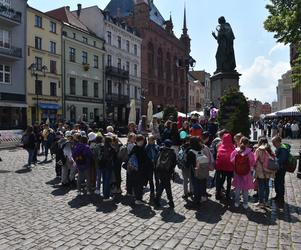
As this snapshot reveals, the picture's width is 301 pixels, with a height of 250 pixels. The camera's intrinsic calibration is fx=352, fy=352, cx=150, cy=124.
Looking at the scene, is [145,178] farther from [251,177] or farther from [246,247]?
[246,247]

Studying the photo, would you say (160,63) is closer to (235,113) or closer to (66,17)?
(66,17)

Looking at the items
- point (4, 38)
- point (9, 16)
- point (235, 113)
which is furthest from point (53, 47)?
point (235, 113)

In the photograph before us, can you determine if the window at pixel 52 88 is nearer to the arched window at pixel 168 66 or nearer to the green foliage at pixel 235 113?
the green foliage at pixel 235 113

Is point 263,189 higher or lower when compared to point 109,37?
lower

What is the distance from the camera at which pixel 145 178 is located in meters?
8.05

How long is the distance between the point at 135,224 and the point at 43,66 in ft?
98.6

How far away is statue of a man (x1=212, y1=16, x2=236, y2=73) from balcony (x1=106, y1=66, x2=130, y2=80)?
31182mm

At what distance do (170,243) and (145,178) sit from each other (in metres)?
2.60

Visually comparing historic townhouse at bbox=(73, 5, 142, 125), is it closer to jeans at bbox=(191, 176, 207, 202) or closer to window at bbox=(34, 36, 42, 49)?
window at bbox=(34, 36, 42, 49)

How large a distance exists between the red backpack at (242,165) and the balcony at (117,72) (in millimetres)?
40759

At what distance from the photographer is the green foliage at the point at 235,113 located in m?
13.2

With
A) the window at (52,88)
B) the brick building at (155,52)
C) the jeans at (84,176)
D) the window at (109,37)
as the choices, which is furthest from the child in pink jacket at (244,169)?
the brick building at (155,52)

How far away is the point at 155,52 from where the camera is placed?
62.2m

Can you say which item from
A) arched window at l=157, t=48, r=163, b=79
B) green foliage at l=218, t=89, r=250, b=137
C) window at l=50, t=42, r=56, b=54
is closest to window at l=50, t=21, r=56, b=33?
window at l=50, t=42, r=56, b=54
